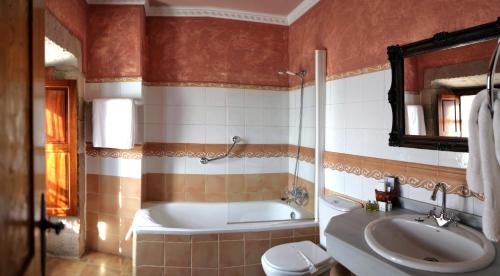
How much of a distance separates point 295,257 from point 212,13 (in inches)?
98.9

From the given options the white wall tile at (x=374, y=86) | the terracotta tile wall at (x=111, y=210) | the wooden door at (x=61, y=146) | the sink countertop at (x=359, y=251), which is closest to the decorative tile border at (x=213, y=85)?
the wooden door at (x=61, y=146)

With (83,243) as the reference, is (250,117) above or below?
above

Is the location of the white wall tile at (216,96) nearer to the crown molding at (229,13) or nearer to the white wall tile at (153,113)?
the white wall tile at (153,113)

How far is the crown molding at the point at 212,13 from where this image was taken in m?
3.10

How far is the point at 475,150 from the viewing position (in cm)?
113

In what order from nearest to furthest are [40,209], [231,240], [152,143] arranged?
[40,209]
[231,240]
[152,143]

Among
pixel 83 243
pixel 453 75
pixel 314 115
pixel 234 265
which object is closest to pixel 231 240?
pixel 234 265

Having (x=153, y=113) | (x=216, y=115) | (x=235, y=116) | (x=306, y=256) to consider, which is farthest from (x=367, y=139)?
(x=153, y=113)

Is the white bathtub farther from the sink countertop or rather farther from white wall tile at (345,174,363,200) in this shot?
the sink countertop

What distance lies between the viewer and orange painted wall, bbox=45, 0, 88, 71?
2297mm

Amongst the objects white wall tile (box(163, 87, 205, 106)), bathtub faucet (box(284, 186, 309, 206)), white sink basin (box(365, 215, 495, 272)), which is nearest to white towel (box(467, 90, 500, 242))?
white sink basin (box(365, 215, 495, 272))

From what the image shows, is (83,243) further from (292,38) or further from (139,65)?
(292,38)

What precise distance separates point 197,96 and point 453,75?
7.52 feet

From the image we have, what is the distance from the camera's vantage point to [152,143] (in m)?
3.14
